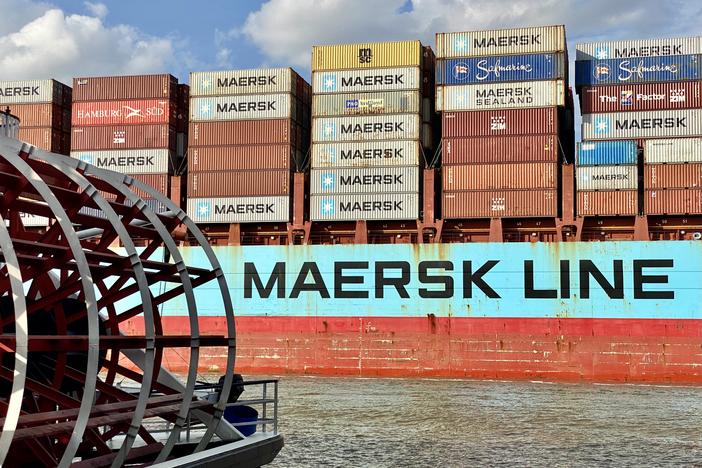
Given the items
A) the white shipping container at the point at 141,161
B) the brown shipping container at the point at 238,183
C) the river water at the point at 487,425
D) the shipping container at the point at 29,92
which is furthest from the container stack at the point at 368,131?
the shipping container at the point at 29,92

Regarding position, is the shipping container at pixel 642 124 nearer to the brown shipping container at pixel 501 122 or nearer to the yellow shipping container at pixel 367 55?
the brown shipping container at pixel 501 122

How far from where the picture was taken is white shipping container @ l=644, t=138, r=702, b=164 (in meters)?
33.9

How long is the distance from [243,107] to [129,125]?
18.0 feet

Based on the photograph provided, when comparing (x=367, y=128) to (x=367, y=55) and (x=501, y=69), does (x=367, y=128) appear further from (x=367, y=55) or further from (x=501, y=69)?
(x=501, y=69)

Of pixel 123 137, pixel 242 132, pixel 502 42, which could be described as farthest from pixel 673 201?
pixel 123 137

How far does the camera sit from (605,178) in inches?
1350

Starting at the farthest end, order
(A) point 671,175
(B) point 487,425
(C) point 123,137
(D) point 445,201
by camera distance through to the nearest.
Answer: (C) point 123,137 → (D) point 445,201 → (A) point 671,175 → (B) point 487,425

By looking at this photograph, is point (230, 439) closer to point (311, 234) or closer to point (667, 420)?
point (667, 420)

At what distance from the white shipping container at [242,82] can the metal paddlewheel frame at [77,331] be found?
1088 inches

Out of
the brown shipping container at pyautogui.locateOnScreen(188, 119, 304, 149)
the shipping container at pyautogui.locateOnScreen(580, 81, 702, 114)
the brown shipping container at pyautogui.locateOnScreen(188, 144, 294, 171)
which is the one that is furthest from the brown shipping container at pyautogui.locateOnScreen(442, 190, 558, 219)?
the brown shipping container at pyautogui.locateOnScreen(188, 119, 304, 149)

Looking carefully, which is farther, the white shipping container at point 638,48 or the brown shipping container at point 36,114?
the brown shipping container at point 36,114

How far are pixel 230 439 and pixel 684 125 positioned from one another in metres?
29.5

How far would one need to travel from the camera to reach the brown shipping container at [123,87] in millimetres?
38906

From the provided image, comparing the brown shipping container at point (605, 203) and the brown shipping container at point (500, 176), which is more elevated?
the brown shipping container at point (500, 176)
